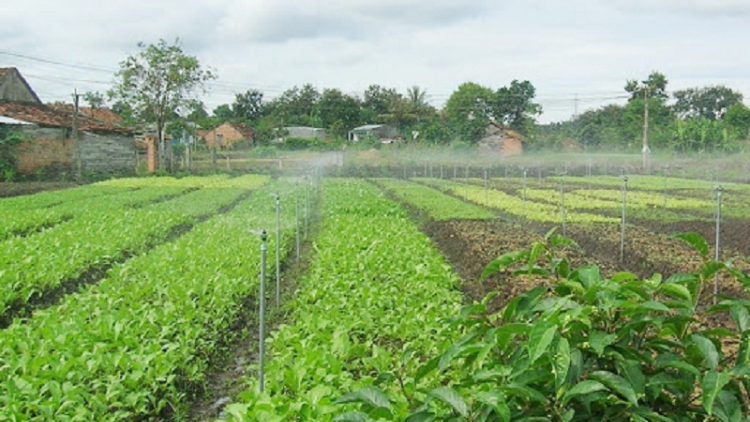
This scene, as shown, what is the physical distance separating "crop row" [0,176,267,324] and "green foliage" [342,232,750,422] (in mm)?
6253

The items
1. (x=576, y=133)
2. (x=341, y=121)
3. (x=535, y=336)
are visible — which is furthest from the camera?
(x=341, y=121)

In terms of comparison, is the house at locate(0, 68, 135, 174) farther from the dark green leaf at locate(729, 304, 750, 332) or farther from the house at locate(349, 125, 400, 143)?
the dark green leaf at locate(729, 304, 750, 332)

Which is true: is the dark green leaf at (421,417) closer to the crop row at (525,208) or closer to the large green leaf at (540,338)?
the large green leaf at (540,338)

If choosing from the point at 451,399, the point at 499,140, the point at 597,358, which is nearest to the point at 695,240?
the point at 597,358

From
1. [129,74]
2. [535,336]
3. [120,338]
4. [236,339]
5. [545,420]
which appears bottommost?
[236,339]

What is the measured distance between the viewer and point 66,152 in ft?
103

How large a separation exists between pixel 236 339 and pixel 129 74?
32773mm

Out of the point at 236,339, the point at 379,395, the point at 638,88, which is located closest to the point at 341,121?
the point at 638,88

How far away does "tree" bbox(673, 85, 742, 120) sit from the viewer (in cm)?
6694

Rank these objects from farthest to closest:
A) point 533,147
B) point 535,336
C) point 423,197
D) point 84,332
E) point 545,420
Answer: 1. point 533,147
2. point 423,197
3. point 84,332
4. point 545,420
5. point 535,336

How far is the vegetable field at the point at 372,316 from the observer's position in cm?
204

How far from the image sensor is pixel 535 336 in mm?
1841

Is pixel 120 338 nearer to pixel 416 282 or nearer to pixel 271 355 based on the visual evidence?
pixel 271 355

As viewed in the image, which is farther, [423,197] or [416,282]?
[423,197]
